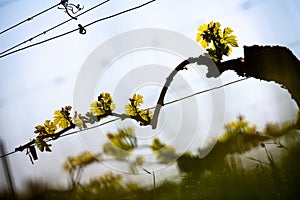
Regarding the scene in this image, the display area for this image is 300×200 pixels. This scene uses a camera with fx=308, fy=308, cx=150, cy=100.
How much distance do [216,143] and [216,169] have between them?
0.19 ft

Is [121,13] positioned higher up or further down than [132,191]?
higher up

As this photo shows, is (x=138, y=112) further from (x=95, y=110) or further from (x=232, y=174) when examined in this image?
(x=232, y=174)

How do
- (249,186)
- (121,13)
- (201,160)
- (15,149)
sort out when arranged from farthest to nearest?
(121,13) → (15,149) → (201,160) → (249,186)

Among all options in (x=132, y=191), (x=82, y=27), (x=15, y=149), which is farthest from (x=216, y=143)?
(x=82, y=27)

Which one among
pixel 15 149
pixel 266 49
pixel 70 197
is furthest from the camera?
pixel 15 149

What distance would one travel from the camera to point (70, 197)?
2.43 ft

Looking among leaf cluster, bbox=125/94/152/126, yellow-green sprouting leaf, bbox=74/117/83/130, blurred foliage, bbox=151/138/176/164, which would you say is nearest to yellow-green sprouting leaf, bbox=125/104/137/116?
leaf cluster, bbox=125/94/152/126

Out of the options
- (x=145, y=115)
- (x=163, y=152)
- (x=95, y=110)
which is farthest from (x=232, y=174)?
(x=95, y=110)

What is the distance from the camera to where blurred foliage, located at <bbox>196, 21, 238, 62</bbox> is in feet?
2.99

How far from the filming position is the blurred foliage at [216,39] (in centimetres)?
91

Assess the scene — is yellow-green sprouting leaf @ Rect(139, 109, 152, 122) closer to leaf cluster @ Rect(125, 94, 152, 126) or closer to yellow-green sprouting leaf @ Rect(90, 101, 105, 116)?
leaf cluster @ Rect(125, 94, 152, 126)

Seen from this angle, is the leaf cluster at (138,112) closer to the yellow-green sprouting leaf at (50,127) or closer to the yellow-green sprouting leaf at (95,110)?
the yellow-green sprouting leaf at (95,110)

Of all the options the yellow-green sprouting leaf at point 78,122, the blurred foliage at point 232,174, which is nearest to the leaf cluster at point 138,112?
the yellow-green sprouting leaf at point 78,122

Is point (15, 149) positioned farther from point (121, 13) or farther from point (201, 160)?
point (201, 160)
